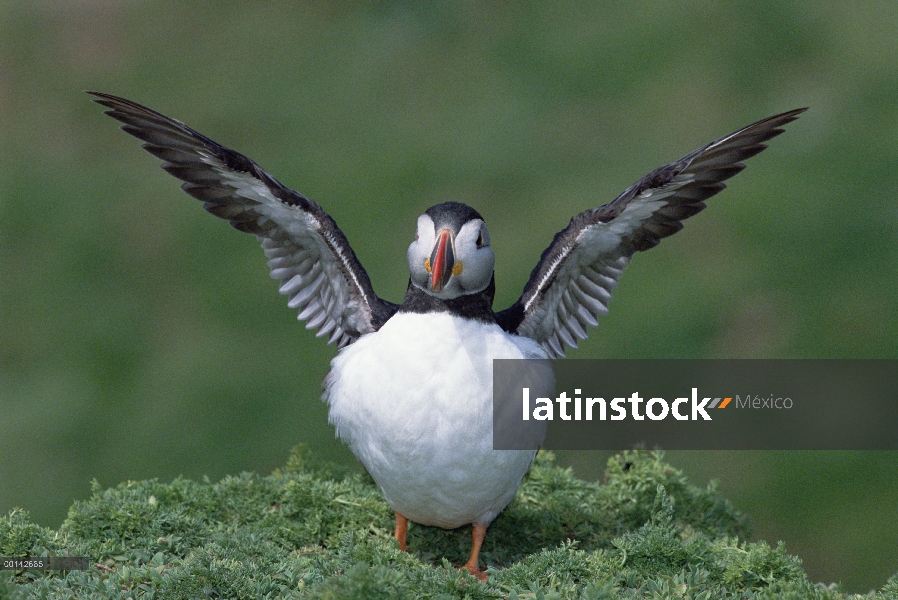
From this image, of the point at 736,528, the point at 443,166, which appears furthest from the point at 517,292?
the point at 736,528

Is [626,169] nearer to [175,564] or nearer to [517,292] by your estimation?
[517,292]

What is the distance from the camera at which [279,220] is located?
27.3 feet

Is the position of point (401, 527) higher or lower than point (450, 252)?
lower

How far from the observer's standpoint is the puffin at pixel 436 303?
24.7 feet

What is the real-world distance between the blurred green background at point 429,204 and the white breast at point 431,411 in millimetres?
6185

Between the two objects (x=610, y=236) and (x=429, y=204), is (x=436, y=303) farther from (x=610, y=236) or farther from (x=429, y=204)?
(x=429, y=204)

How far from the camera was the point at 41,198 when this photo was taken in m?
16.7

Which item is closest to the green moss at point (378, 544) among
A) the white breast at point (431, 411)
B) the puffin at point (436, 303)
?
the white breast at point (431, 411)

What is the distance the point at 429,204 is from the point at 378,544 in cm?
915

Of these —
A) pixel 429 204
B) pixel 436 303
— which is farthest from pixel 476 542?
pixel 429 204

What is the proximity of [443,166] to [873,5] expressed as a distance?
7458 millimetres

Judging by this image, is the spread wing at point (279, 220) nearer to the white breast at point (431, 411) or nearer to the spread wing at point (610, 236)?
the white breast at point (431, 411)

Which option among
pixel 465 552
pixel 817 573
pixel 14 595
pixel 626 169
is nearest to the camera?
pixel 14 595

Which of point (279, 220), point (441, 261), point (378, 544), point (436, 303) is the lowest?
point (378, 544)
